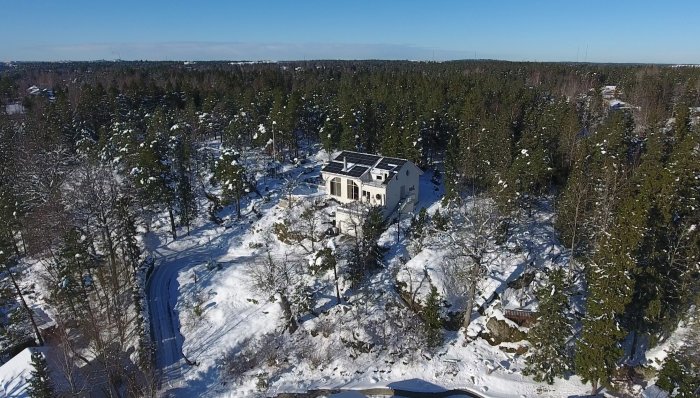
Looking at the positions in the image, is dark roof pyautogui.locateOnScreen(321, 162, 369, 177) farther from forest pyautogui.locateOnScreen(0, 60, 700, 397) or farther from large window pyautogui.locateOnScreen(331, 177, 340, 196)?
forest pyautogui.locateOnScreen(0, 60, 700, 397)

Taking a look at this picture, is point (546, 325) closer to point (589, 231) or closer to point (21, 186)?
point (589, 231)

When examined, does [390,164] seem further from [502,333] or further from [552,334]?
[552,334]

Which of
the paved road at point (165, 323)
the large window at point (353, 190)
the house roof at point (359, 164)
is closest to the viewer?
the paved road at point (165, 323)

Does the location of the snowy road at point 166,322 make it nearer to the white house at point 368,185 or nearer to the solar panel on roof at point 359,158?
the white house at point 368,185

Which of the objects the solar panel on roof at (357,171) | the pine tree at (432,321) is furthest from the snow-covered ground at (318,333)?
the solar panel on roof at (357,171)

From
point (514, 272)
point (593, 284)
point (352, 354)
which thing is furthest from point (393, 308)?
point (593, 284)

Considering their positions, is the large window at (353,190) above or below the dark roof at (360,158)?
below

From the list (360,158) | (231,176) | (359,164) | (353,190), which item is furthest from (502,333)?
(231,176)
